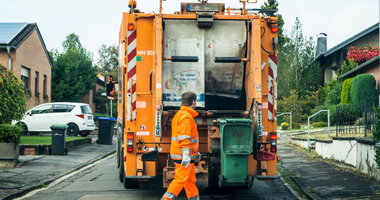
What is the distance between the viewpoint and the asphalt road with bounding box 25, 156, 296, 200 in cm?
830

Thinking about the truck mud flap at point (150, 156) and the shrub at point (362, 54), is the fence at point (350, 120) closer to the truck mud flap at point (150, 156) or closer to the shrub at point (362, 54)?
the truck mud flap at point (150, 156)

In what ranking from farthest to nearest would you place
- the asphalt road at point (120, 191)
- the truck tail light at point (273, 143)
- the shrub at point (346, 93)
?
1. the shrub at point (346, 93)
2. the asphalt road at point (120, 191)
3. the truck tail light at point (273, 143)

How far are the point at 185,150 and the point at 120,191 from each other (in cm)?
277

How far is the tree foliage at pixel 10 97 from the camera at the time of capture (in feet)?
37.9

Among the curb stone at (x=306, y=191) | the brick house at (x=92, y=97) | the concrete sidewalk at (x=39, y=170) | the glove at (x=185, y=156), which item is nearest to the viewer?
the glove at (x=185, y=156)

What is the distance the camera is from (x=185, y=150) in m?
6.55

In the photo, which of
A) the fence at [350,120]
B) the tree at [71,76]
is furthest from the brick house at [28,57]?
the fence at [350,120]

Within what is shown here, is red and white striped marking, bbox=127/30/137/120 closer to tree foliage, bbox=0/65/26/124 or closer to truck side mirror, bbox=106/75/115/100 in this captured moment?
truck side mirror, bbox=106/75/115/100

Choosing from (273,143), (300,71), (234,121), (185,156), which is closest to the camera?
(185,156)

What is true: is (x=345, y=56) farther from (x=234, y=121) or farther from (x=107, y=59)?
(x=107, y=59)

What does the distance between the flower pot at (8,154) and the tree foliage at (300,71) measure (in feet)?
79.5

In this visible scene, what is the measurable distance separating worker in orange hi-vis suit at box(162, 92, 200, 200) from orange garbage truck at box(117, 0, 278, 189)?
21.1 inches

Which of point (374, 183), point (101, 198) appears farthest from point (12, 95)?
point (374, 183)

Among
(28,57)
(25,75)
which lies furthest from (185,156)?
(28,57)
